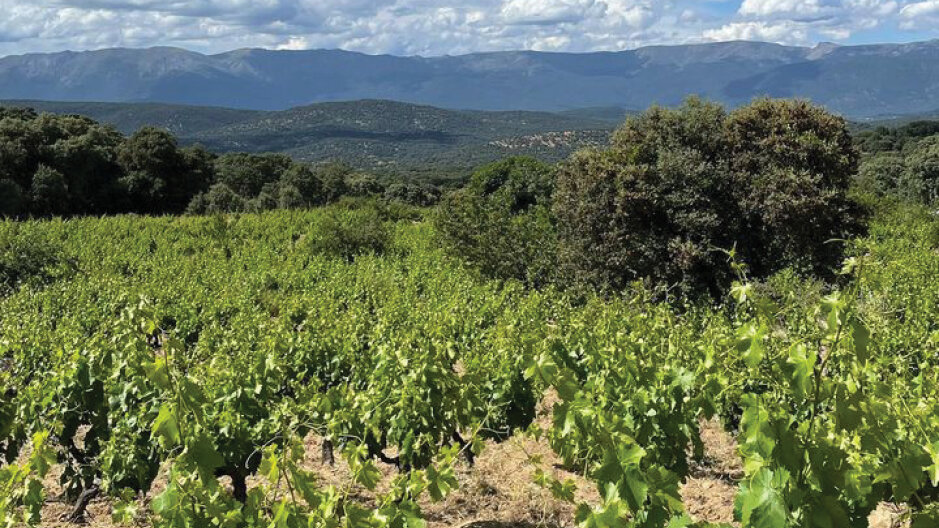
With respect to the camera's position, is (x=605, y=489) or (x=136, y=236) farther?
(x=136, y=236)

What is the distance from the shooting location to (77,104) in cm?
19150

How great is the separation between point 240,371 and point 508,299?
598 cm

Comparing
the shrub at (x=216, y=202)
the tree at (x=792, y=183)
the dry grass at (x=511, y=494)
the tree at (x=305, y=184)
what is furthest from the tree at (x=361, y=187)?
the dry grass at (x=511, y=494)

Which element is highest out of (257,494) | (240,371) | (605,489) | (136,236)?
(605,489)

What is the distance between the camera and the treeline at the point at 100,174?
105 feet

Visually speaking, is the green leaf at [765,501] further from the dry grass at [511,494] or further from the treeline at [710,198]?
the treeline at [710,198]

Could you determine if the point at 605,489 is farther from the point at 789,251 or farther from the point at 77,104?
the point at 77,104

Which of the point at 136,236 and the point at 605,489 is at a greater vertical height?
the point at 605,489

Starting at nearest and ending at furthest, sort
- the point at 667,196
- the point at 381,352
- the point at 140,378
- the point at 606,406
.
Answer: the point at 606,406 → the point at 140,378 → the point at 381,352 → the point at 667,196

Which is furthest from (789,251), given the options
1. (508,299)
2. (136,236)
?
(136,236)

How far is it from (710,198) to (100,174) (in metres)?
33.2

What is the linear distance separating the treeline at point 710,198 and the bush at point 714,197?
18 mm

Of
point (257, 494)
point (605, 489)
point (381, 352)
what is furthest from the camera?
point (381, 352)

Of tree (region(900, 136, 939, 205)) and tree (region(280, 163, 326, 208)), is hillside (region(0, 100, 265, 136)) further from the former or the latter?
tree (region(900, 136, 939, 205))
